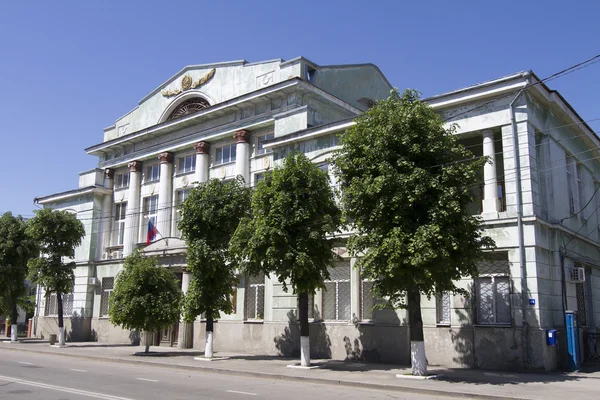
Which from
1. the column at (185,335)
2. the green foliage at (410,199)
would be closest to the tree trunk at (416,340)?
the green foliage at (410,199)

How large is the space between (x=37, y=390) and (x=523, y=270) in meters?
14.9

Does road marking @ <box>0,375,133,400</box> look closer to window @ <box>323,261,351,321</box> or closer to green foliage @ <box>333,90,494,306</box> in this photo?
green foliage @ <box>333,90,494,306</box>

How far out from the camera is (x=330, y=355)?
911 inches

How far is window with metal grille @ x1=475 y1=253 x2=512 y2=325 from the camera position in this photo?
19.6 meters

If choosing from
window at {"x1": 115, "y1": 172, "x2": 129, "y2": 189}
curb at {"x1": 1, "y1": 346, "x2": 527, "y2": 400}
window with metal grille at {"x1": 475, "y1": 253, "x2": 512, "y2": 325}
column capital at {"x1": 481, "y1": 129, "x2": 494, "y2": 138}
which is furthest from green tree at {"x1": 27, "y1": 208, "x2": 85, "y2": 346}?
column capital at {"x1": 481, "y1": 129, "x2": 494, "y2": 138}

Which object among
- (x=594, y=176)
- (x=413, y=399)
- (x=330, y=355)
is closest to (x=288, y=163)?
(x=330, y=355)

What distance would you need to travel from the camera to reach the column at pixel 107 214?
36969 mm

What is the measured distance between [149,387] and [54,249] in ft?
68.5

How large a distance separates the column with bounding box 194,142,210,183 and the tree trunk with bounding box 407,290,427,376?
16.8 meters

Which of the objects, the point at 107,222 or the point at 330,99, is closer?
the point at 330,99

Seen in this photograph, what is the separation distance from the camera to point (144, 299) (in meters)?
24.7

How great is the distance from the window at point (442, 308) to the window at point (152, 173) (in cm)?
2011

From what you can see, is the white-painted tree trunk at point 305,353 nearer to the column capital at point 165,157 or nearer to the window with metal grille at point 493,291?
the window with metal grille at point 493,291

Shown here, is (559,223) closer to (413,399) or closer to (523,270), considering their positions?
(523,270)
